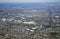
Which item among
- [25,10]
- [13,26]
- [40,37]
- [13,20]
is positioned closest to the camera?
[40,37]

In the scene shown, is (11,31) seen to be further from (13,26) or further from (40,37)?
(40,37)

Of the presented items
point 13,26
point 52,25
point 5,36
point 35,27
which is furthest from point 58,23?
point 5,36

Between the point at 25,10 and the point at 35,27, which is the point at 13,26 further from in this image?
the point at 25,10

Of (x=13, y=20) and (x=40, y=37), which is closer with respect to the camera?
(x=40, y=37)

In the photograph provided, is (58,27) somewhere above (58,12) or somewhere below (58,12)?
below

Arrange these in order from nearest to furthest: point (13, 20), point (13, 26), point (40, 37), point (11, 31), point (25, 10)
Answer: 1. point (40, 37)
2. point (11, 31)
3. point (13, 26)
4. point (13, 20)
5. point (25, 10)

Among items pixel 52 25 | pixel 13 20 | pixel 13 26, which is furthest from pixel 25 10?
pixel 52 25
